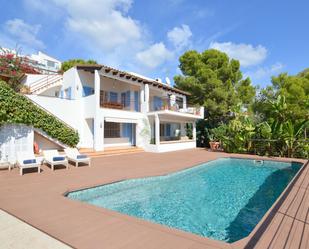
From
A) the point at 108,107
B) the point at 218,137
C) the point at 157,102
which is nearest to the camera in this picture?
the point at 108,107

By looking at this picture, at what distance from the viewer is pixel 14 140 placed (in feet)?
51.0

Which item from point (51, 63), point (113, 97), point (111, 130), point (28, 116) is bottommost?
point (111, 130)

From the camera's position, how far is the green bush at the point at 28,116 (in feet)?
48.4

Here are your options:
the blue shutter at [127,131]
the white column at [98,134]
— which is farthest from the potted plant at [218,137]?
the white column at [98,134]

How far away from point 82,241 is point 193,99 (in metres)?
31.1

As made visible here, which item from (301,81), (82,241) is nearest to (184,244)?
(82,241)

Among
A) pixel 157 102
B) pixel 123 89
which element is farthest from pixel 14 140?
pixel 157 102

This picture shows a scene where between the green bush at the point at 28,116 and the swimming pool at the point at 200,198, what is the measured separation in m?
9.50

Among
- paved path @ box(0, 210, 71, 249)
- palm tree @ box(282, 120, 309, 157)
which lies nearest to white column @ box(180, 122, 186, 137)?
palm tree @ box(282, 120, 309, 157)

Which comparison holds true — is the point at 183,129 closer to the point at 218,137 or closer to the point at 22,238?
the point at 218,137

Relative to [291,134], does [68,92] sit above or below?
above

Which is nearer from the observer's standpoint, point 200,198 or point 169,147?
point 200,198

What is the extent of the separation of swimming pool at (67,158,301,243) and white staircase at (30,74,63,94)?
818 inches

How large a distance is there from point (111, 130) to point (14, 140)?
36.2 feet
